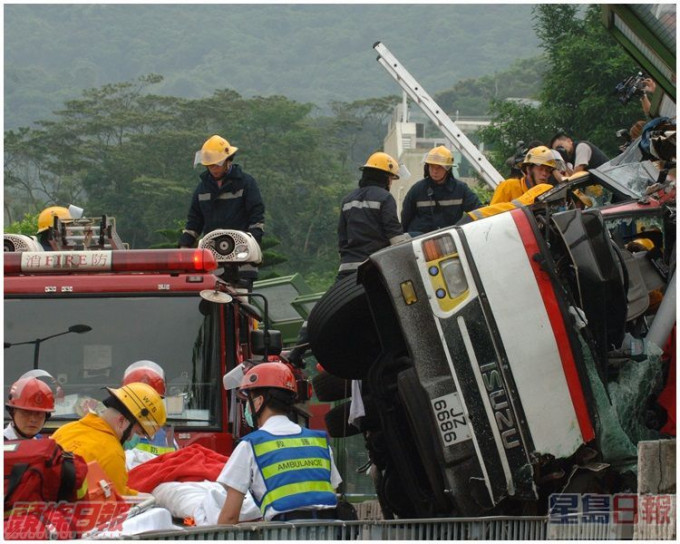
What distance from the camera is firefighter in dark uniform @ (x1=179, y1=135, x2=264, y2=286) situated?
1195 cm

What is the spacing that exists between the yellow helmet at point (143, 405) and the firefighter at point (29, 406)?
47 centimetres

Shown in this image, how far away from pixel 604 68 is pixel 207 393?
73.6 ft

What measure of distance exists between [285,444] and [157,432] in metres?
2.02

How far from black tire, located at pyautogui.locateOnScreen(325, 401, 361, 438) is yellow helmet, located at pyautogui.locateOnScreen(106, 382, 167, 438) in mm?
2629

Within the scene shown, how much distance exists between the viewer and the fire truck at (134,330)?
30.1 ft

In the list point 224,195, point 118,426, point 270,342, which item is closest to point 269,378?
point 118,426

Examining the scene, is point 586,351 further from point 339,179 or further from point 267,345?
point 339,179

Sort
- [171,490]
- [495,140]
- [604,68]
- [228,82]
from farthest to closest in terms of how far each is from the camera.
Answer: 1. [228,82]
2. [495,140]
3. [604,68]
4. [171,490]

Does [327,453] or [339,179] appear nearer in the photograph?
[327,453]

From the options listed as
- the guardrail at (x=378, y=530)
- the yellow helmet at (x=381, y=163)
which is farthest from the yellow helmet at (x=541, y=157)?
the guardrail at (x=378, y=530)

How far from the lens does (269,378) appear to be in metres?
7.04

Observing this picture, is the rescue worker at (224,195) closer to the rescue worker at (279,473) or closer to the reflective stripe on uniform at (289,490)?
the rescue worker at (279,473)

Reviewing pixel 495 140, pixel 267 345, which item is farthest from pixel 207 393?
pixel 495 140

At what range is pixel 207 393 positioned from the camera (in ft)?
30.5
